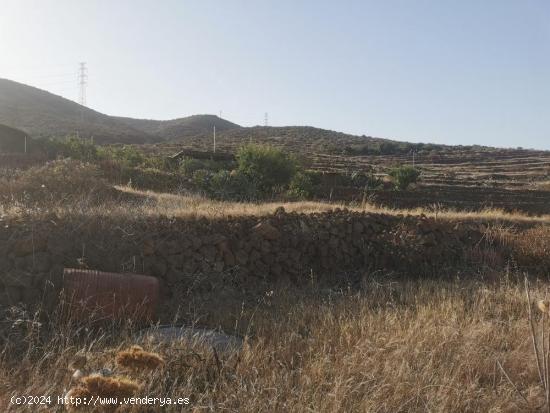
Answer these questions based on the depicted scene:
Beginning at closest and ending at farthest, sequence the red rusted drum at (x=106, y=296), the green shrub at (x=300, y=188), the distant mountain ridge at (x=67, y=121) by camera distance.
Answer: the red rusted drum at (x=106, y=296), the green shrub at (x=300, y=188), the distant mountain ridge at (x=67, y=121)

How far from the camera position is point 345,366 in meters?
4.35

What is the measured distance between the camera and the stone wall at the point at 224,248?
6.48 m

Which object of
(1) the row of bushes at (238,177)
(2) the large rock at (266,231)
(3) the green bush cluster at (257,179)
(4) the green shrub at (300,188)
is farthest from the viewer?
(4) the green shrub at (300,188)

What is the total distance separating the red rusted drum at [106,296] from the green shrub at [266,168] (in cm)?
1175

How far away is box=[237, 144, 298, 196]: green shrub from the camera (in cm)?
1814

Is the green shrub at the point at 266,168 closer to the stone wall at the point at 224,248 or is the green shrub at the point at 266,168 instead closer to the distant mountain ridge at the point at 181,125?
the stone wall at the point at 224,248

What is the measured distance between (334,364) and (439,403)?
896 millimetres

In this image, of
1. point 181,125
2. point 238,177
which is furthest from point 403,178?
point 181,125

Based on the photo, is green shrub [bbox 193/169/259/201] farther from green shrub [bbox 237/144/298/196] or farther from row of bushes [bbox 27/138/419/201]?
green shrub [bbox 237/144/298/196]

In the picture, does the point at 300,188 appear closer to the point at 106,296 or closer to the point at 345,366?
the point at 106,296

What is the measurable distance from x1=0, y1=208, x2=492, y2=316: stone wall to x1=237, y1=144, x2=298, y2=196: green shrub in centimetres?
838

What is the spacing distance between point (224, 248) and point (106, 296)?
2.30 meters

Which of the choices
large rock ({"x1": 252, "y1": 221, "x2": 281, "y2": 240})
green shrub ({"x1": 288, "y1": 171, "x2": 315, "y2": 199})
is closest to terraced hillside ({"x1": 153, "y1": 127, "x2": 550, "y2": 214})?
green shrub ({"x1": 288, "y1": 171, "x2": 315, "y2": 199})

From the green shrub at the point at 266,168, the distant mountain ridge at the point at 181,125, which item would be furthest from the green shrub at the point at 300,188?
the distant mountain ridge at the point at 181,125
